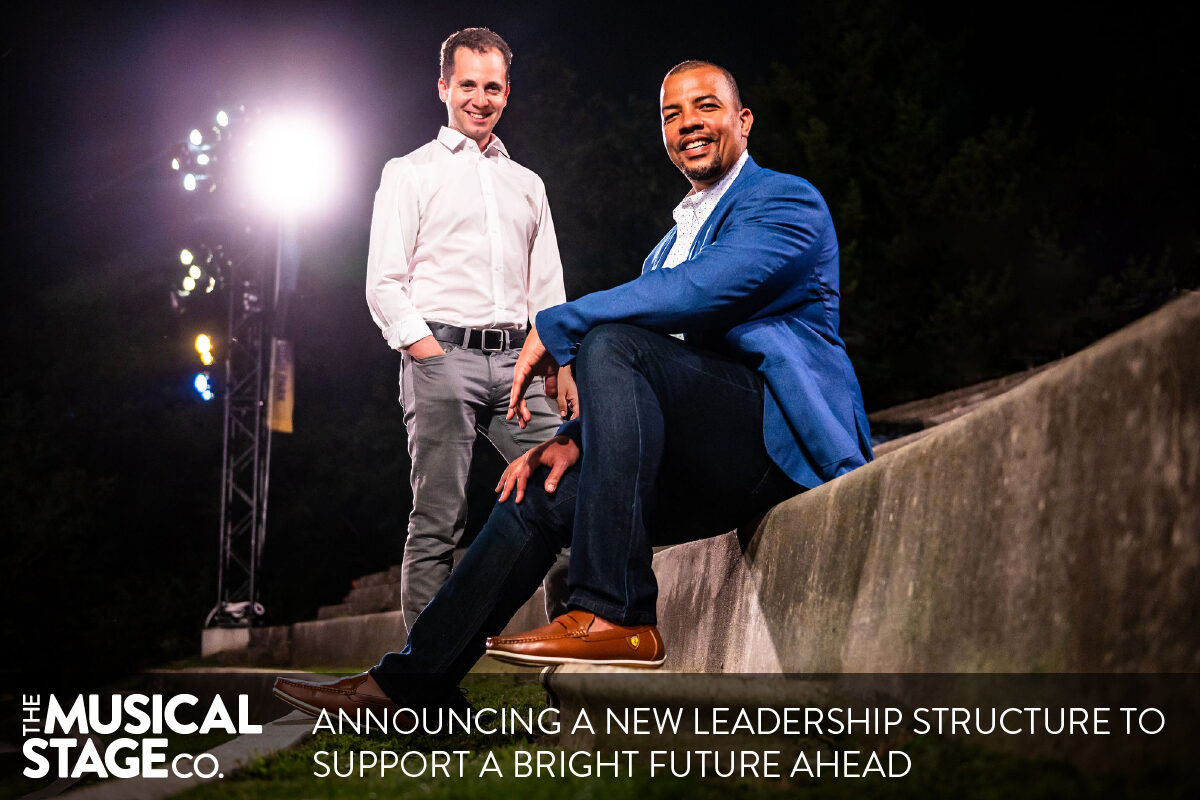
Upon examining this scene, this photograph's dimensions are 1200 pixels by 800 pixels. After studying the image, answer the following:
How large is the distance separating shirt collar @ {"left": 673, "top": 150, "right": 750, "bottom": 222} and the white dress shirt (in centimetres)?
102

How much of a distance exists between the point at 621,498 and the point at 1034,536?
841 millimetres

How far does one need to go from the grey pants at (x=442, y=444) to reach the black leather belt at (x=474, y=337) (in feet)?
0.11

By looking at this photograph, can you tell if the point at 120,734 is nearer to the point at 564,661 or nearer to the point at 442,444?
the point at 442,444

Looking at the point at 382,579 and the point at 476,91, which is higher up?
the point at 476,91

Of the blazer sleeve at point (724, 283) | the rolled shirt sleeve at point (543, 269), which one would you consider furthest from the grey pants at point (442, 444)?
the blazer sleeve at point (724, 283)

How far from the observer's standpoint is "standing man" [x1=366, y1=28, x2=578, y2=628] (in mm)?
3121

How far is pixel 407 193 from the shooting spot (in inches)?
135

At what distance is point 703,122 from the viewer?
7.90 ft

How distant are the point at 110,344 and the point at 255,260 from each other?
37.8 feet

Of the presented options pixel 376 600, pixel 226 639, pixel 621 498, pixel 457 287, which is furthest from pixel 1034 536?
pixel 226 639

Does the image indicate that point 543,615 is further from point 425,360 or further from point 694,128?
point 694,128

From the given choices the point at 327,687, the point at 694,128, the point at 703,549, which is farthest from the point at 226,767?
the point at 694,128

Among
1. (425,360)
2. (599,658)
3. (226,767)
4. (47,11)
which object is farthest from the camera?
(47,11)

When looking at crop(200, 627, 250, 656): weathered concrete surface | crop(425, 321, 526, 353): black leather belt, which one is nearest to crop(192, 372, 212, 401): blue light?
crop(200, 627, 250, 656): weathered concrete surface
